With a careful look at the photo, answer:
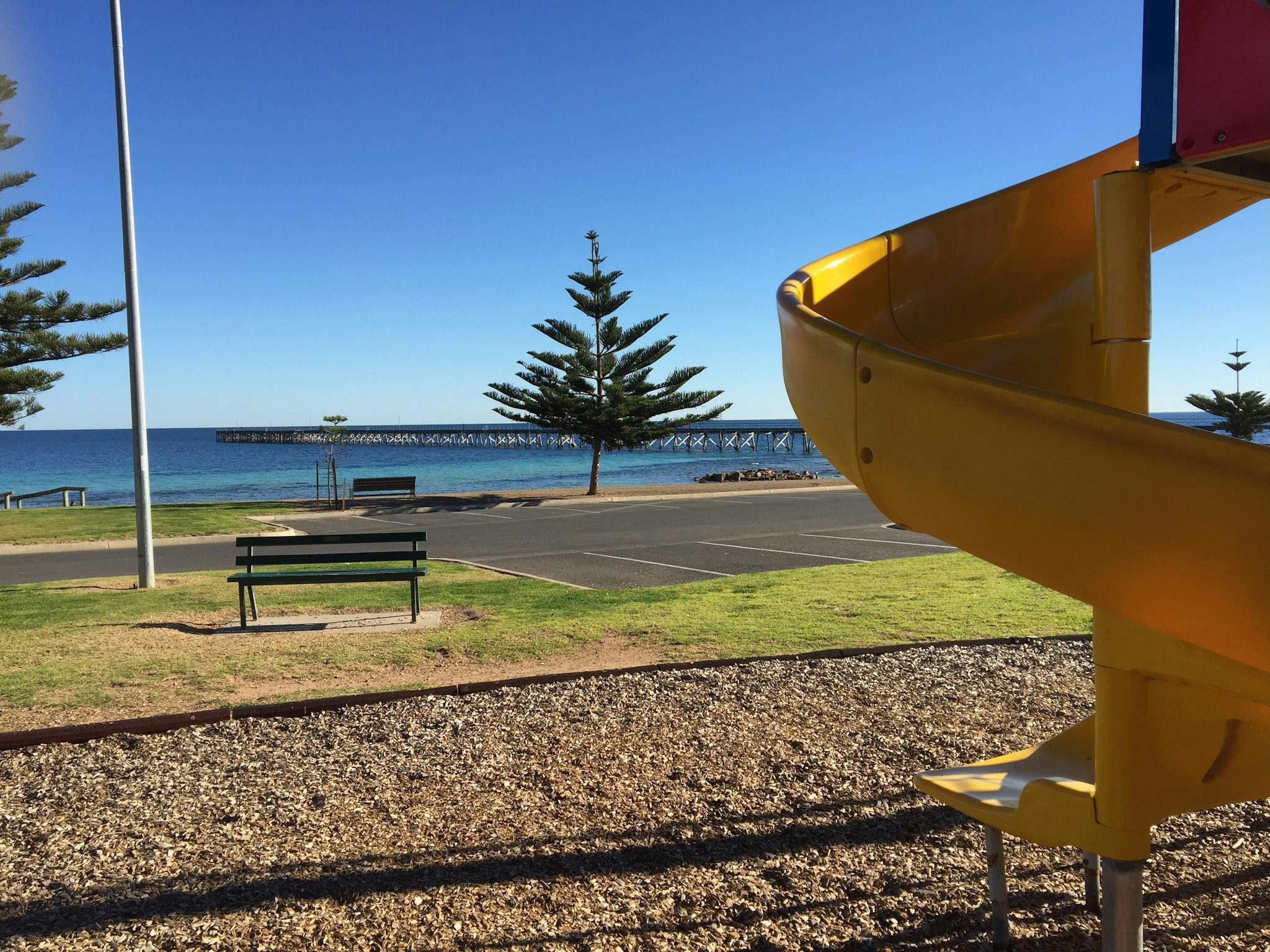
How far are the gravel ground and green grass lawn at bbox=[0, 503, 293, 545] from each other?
12172mm

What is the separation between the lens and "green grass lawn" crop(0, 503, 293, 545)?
57.4ft

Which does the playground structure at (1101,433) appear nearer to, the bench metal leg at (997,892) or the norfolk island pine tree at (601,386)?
the bench metal leg at (997,892)

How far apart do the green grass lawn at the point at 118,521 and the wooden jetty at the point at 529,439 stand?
51.1 metres

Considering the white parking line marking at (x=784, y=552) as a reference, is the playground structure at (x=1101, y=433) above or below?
above

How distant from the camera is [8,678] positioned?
639cm

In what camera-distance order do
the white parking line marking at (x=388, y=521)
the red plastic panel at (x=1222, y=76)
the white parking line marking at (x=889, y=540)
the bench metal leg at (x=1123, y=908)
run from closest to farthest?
A: the red plastic panel at (x=1222, y=76) < the bench metal leg at (x=1123, y=908) < the white parking line marking at (x=889, y=540) < the white parking line marking at (x=388, y=521)

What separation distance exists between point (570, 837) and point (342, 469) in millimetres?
77351

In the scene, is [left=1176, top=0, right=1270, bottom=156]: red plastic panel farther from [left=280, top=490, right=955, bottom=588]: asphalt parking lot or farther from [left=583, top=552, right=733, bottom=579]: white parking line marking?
[left=583, top=552, right=733, bottom=579]: white parking line marking

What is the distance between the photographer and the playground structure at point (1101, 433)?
1.51 m

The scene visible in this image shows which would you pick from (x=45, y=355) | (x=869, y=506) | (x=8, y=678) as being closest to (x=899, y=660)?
(x=8, y=678)

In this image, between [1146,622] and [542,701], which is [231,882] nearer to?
Answer: [542,701]

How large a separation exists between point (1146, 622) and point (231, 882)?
3.03 meters

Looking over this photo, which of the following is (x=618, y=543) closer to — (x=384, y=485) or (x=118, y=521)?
(x=118, y=521)

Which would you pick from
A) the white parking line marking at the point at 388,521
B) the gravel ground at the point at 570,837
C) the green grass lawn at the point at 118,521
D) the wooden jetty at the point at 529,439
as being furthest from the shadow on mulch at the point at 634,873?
the wooden jetty at the point at 529,439
